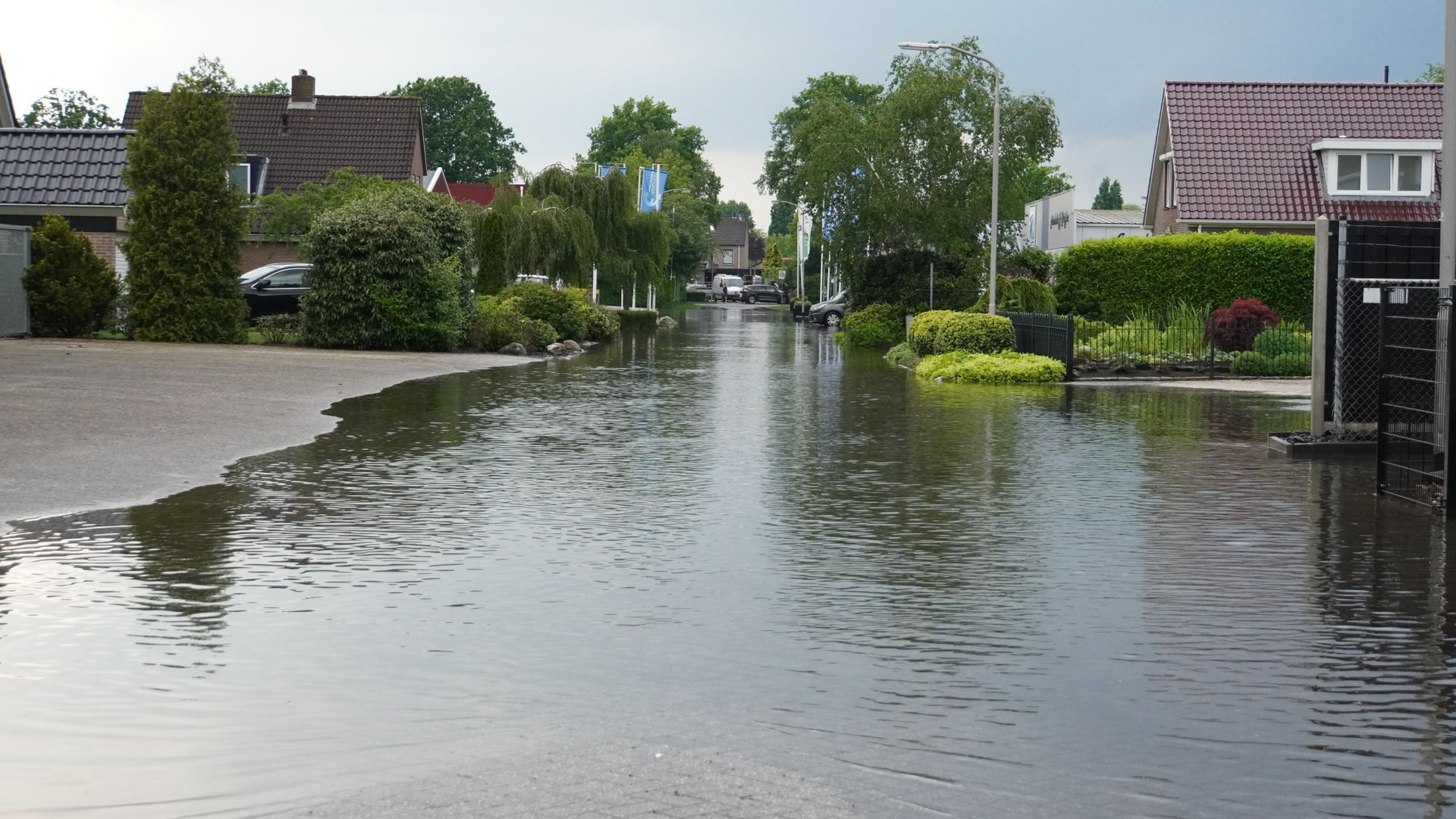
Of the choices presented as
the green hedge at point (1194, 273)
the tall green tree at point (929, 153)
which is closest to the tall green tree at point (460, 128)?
the tall green tree at point (929, 153)

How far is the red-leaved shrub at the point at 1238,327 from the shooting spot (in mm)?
30875

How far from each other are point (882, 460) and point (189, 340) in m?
22.8

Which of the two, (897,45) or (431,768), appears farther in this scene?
(897,45)

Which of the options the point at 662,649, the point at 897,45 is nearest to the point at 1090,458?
the point at 662,649

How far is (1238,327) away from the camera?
101ft

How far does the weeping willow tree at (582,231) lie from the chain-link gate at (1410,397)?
31.7 meters

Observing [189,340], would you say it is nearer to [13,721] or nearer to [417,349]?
[417,349]

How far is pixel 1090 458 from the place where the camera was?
1514 centimetres

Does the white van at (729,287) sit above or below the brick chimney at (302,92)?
below

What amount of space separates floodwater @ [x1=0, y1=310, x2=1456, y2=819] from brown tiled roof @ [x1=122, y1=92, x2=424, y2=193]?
4367 cm

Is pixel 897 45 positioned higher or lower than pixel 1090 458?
higher

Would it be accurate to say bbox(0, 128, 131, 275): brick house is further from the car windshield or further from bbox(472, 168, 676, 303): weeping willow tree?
bbox(472, 168, 676, 303): weeping willow tree

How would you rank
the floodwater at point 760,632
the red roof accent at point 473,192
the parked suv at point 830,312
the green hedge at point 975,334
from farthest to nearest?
the red roof accent at point 473,192, the parked suv at point 830,312, the green hedge at point 975,334, the floodwater at point 760,632

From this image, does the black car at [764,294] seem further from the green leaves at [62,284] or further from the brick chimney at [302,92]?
the green leaves at [62,284]
